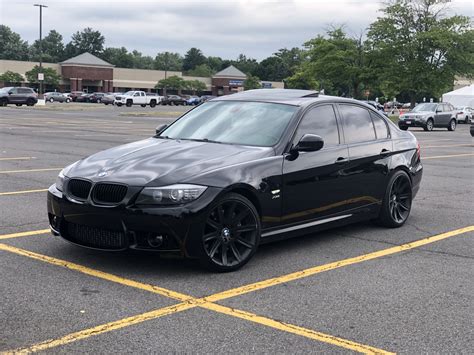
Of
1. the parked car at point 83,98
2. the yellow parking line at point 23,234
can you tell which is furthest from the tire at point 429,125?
the parked car at point 83,98

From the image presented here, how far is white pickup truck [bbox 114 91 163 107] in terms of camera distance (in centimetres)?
6625

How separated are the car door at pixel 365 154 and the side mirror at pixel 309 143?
80cm

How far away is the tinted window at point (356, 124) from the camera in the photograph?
22.5ft

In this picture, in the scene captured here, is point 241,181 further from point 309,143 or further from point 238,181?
point 309,143

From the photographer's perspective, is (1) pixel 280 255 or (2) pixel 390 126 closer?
(1) pixel 280 255

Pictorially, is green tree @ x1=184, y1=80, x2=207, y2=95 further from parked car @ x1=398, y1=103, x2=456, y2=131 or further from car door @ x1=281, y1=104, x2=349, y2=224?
car door @ x1=281, y1=104, x2=349, y2=224

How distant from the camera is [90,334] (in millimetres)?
3855

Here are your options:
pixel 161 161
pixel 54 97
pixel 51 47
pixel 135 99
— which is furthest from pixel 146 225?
pixel 51 47

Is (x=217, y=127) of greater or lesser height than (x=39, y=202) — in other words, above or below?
above

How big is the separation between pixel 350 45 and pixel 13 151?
44.3 metres

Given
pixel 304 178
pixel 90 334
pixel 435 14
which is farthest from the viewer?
pixel 435 14

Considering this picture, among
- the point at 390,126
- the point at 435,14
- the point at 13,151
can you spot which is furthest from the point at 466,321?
the point at 435,14

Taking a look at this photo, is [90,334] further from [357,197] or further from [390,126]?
[390,126]

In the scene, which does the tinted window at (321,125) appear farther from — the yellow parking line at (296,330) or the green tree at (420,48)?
the green tree at (420,48)
